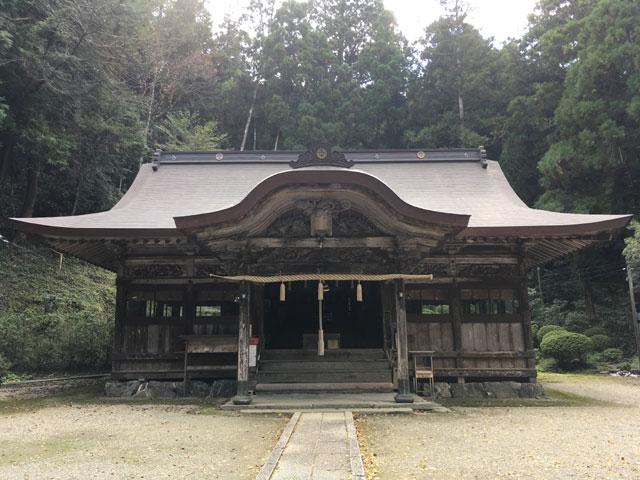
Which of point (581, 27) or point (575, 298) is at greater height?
point (581, 27)

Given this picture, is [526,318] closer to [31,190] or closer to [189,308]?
[189,308]

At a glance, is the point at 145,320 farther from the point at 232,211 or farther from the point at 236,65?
the point at 236,65

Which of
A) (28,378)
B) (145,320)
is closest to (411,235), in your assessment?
(145,320)

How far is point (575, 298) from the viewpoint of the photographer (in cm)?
2164

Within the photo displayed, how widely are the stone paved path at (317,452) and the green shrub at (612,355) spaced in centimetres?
1429

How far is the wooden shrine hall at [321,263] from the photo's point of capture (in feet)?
25.3

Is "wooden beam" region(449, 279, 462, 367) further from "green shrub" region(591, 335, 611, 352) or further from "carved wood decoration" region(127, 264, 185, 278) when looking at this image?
"green shrub" region(591, 335, 611, 352)

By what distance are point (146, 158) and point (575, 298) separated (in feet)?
76.7

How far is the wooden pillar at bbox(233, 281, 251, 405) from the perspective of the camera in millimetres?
8086

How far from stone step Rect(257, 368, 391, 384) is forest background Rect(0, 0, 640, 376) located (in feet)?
22.1

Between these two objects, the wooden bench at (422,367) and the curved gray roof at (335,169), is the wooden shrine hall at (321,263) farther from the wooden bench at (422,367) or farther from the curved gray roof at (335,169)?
the wooden bench at (422,367)

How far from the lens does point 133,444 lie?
5441 millimetres

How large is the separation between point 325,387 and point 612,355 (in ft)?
43.9

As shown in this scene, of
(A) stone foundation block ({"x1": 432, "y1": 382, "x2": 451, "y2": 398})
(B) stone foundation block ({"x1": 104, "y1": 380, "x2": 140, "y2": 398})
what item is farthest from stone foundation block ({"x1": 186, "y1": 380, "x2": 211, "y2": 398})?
(A) stone foundation block ({"x1": 432, "y1": 382, "x2": 451, "y2": 398})
